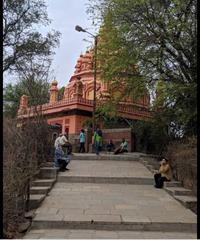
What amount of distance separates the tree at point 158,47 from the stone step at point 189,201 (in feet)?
18.8

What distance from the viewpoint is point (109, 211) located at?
10297mm

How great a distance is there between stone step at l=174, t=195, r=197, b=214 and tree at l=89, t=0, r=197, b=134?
5.73m

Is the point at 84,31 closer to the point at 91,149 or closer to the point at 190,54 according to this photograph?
the point at 91,149

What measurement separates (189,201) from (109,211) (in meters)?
2.31

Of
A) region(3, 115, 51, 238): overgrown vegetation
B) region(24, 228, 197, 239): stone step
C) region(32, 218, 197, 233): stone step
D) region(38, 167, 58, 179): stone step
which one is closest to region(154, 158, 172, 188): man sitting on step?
region(38, 167, 58, 179): stone step

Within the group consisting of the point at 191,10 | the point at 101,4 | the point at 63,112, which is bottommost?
the point at 63,112

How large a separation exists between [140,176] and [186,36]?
19.9 feet

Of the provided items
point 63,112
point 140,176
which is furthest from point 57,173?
point 63,112

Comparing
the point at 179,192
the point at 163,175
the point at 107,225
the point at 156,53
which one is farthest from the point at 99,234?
the point at 156,53

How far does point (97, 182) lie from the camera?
610 inches

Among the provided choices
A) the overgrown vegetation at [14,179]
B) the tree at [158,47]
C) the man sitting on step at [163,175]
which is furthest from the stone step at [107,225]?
the tree at [158,47]

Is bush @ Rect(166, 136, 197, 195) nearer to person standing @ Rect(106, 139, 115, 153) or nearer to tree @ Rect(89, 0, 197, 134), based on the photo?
tree @ Rect(89, 0, 197, 134)

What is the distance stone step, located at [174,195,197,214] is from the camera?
1121 centimetres

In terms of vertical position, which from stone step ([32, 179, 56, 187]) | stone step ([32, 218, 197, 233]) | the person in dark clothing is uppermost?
the person in dark clothing
